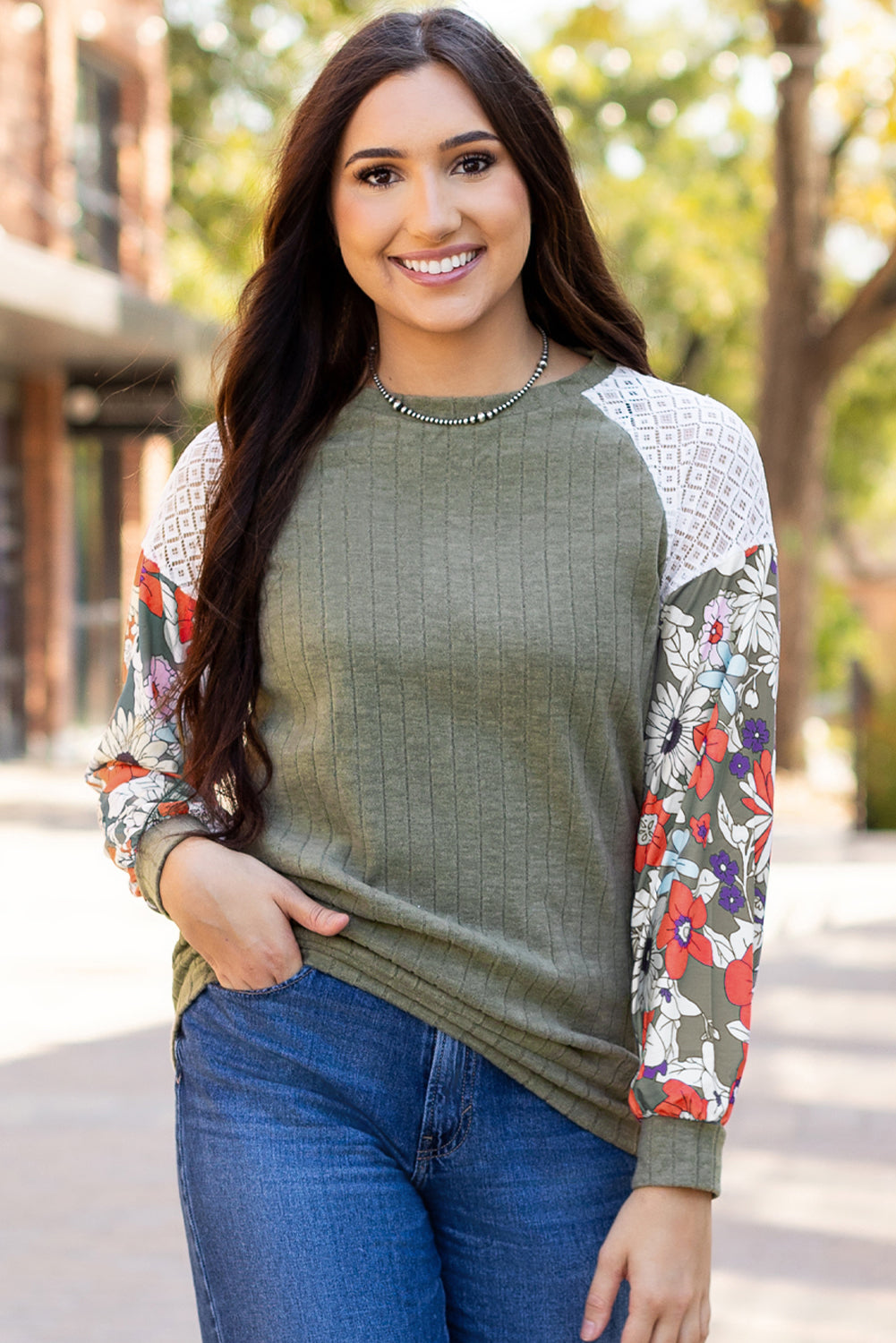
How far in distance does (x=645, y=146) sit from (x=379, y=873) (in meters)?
23.8

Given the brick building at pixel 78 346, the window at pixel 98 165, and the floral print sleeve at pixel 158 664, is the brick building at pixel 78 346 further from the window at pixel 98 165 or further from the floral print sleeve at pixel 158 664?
the floral print sleeve at pixel 158 664

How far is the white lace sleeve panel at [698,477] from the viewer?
1961 millimetres

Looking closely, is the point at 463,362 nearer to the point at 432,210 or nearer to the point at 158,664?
the point at 432,210

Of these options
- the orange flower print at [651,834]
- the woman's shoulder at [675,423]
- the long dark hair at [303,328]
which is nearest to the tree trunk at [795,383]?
the long dark hair at [303,328]

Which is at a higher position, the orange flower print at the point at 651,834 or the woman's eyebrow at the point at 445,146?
the woman's eyebrow at the point at 445,146

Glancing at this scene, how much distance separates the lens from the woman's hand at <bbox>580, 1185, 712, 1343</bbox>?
1848 mm

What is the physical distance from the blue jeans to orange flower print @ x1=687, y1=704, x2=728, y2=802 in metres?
0.38

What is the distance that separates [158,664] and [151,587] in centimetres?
10

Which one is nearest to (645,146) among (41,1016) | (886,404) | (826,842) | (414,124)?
(886,404)

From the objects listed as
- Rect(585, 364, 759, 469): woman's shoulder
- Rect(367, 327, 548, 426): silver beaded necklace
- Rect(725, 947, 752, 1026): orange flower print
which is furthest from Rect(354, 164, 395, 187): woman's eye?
Rect(725, 947, 752, 1026): orange flower print

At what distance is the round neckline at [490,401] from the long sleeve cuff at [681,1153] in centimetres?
81

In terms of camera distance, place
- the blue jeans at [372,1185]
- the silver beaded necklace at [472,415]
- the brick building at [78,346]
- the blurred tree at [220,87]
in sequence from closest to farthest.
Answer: the blue jeans at [372,1185] < the silver beaded necklace at [472,415] < the brick building at [78,346] < the blurred tree at [220,87]

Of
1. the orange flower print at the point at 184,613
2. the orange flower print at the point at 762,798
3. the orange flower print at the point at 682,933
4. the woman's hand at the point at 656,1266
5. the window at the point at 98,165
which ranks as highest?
the window at the point at 98,165

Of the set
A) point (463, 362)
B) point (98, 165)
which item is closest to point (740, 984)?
point (463, 362)
